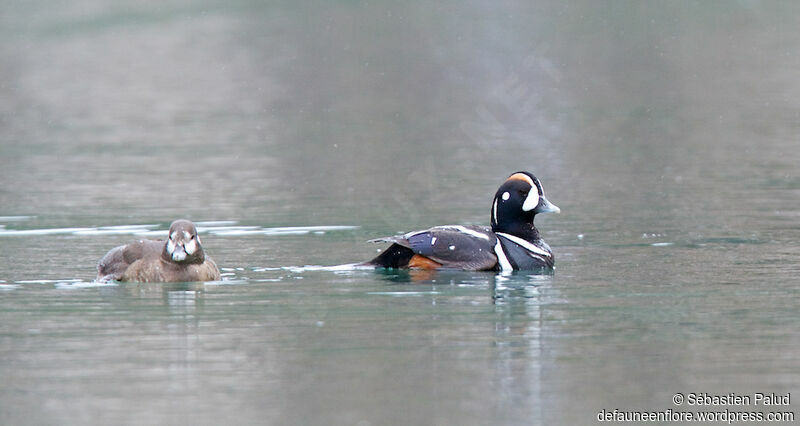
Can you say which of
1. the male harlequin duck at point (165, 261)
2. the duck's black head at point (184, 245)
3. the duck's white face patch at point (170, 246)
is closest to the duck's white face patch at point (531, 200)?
the male harlequin duck at point (165, 261)

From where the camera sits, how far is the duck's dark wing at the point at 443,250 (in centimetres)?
1370

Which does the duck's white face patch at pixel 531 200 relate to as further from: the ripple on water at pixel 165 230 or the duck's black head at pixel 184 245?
the duck's black head at pixel 184 245

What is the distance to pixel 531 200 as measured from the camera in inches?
559

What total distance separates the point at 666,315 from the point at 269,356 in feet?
10.2

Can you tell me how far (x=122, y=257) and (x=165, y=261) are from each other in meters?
0.41

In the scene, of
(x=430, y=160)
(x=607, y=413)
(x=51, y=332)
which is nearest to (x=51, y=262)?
(x=51, y=332)

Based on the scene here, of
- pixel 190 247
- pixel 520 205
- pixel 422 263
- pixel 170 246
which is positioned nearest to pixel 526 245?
pixel 520 205

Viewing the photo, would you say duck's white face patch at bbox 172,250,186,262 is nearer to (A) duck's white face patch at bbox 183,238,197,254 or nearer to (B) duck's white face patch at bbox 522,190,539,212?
(A) duck's white face patch at bbox 183,238,197,254

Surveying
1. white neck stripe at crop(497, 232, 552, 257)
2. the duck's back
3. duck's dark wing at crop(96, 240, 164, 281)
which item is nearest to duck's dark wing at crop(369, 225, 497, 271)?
white neck stripe at crop(497, 232, 552, 257)

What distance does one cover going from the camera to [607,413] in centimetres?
823

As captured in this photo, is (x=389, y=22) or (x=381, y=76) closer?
(x=381, y=76)

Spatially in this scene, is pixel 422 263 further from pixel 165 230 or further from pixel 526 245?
pixel 165 230

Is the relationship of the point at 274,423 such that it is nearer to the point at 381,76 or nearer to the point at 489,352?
the point at 489,352

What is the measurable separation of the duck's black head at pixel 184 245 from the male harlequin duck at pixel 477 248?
175cm
